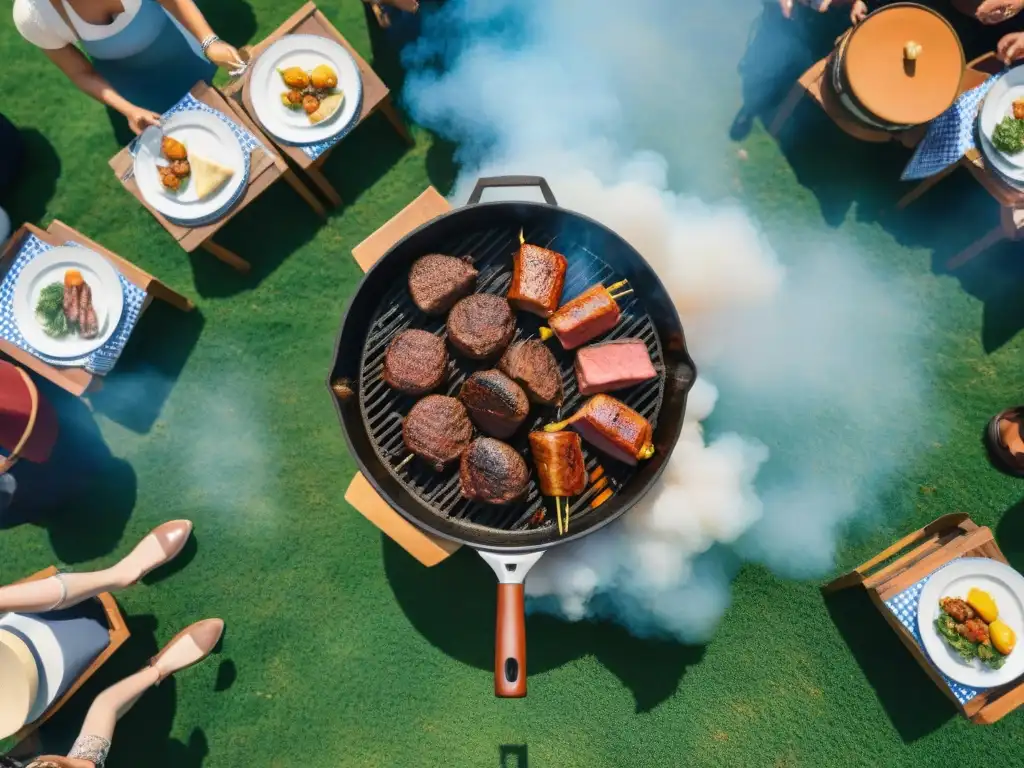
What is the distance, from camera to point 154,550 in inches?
209

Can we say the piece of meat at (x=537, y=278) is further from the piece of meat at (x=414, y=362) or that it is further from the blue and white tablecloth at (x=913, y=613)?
the blue and white tablecloth at (x=913, y=613)

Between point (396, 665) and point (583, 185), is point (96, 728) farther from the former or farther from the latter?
point (583, 185)

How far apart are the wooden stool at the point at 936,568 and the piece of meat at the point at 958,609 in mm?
227

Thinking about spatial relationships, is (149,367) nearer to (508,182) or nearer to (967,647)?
(508,182)

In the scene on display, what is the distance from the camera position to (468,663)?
5426 millimetres

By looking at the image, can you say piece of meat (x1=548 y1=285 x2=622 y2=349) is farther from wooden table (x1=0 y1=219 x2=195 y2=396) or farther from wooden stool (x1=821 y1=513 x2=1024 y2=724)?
wooden table (x1=0 y1=219 x2=195 y2=396)

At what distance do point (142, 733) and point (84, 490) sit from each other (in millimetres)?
2147

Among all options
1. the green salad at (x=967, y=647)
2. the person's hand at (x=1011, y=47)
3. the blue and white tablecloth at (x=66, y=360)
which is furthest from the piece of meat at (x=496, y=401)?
the person's hand at (x=1011, y=47)

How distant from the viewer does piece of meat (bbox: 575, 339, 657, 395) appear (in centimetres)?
439

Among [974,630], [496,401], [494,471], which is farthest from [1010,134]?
[494,471]

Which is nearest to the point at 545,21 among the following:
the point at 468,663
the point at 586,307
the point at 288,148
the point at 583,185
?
the point at 583,185

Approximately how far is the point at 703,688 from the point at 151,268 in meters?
6.18

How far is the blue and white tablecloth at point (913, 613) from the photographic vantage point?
14.8 ft

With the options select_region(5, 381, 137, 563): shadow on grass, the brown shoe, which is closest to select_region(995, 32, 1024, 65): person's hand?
the brown shoe
